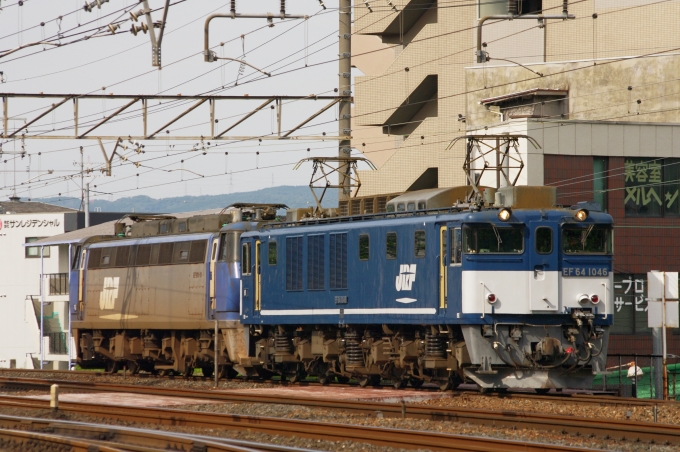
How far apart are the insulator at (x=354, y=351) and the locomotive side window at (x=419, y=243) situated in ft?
10.4

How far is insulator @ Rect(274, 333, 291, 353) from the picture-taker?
27.7 metres

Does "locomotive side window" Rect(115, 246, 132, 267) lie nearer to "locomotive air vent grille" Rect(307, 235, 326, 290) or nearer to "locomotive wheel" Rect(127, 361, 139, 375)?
"locomotive wheel" Rect(127, 361, 139, 375)

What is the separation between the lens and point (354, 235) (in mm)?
25125

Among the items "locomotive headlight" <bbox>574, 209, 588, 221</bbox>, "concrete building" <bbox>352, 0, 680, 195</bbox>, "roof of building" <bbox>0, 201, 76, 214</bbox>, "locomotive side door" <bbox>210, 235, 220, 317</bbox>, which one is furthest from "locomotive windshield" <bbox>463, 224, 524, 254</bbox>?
"roof of building" <bbox>0, 201, 76, 214</bbox>

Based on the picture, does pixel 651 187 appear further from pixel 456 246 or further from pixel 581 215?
pixel 456 246

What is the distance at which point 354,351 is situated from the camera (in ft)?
83.6

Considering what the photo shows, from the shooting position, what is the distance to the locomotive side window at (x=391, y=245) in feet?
78.4

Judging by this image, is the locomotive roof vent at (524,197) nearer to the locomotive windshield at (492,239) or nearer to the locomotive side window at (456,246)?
the locomotive windshield at (492,239)

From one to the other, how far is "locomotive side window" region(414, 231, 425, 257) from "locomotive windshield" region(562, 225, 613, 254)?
110 inches

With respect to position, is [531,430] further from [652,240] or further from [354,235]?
[652,240]

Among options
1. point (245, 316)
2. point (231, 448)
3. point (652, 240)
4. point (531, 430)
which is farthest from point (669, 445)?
point (652, 240)

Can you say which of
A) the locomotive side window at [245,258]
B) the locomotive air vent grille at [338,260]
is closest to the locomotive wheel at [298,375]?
the locomotive side window at [245,258]

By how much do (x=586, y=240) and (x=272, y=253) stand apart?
856 centimetres

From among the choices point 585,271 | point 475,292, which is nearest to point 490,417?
point 475,292
